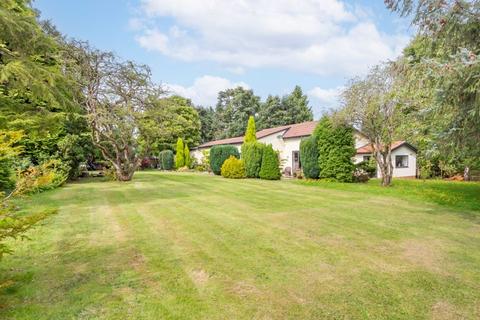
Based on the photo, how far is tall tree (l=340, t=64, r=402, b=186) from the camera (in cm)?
1389

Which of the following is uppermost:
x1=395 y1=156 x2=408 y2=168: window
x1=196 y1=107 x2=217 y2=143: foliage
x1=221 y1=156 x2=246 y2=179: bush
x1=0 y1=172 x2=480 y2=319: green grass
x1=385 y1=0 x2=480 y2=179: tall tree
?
x1=196 y1=107 x2=217 y2=143: foliage

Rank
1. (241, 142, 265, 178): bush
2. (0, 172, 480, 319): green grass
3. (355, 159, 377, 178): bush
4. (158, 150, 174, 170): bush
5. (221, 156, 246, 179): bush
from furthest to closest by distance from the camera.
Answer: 1. (158, 150, 174, 170): bush
2. (221, 156, 246, 179): bush
3. (241, 142, 265, 178): bush
4. (355, 159, 377, 178): bush
5. (0, 172, 480, 319): green grass

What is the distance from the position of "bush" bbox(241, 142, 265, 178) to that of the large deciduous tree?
726 cm

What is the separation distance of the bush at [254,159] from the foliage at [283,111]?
26.8 metres

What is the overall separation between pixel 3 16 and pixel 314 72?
16.7 meters

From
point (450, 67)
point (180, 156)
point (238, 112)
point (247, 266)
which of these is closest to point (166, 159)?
point (180, 156)

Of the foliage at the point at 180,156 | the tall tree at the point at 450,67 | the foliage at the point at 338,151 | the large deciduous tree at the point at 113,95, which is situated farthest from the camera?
the foliage at the point at 180,156

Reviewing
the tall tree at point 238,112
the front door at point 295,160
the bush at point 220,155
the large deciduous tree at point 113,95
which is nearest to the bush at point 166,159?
the bush at point 220,155

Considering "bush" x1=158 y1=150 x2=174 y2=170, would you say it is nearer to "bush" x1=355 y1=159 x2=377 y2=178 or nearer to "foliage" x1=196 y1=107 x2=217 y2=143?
"foliage" x1=196 y1=107 x2=217 y2=143

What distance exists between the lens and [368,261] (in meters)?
4.77

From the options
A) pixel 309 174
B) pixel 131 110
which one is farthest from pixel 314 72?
pixel 131 110

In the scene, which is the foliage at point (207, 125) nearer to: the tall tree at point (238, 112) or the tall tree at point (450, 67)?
the tall tree at point (238, 112)

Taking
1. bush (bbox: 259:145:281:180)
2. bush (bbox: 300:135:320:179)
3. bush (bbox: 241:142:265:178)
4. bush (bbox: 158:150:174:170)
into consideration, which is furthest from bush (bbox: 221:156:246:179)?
bush (bbox: 158:150:174:170)

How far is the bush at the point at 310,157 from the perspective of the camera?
699 inches
